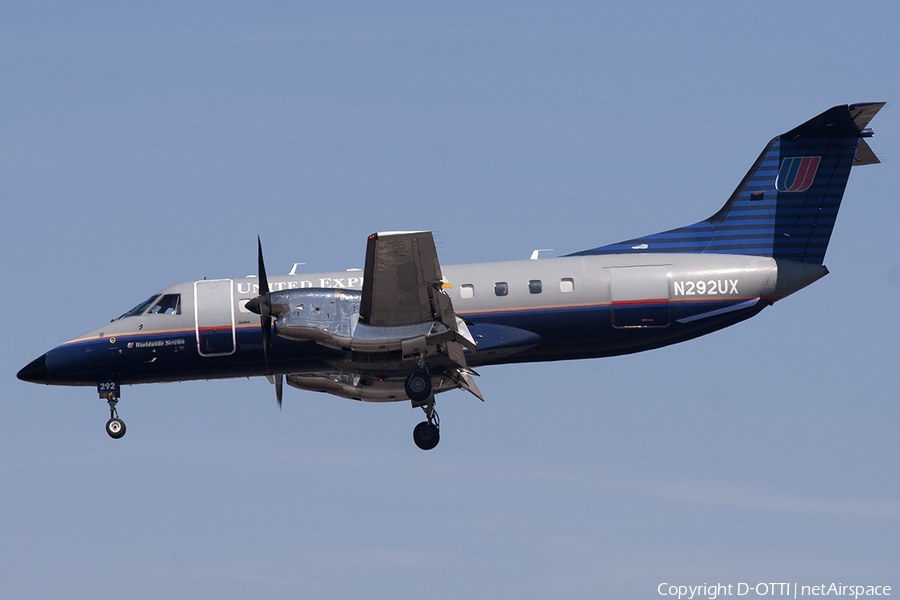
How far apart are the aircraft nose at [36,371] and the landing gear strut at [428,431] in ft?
29.8

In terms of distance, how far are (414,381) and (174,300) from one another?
253 inches

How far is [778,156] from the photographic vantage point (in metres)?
26.8

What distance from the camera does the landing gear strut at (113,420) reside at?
25.3 metres

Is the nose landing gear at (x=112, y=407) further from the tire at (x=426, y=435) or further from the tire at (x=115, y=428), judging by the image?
the tire at (x=426, y=435)

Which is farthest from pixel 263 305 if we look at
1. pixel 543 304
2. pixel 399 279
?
pixel 543 304

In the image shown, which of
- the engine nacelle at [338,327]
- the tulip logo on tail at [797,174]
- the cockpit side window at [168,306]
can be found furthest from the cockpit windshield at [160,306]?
the tulip logo on tail at [797,174]

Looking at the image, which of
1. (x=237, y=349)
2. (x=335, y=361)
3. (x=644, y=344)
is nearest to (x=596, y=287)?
(x=644, y=344)

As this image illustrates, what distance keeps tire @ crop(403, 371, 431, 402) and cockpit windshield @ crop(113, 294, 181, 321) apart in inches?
239

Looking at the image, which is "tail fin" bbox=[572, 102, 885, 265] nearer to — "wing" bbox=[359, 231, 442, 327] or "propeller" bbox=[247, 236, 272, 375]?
"wing" bbox=[359, 231, 442, 327]

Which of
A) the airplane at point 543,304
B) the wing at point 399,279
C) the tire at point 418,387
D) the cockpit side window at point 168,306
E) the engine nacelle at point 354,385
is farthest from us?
the engine nacelle at point 354,385

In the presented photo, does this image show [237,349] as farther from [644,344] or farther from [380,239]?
[644,344]

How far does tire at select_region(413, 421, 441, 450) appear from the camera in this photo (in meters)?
25.8

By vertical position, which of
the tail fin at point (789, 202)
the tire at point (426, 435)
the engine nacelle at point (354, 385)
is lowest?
the tire at point (426, 435)

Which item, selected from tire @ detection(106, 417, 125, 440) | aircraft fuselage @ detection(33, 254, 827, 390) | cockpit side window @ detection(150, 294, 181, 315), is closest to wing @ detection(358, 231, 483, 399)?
aircraft fuselage @ detection(33, 254, 827, 390)
